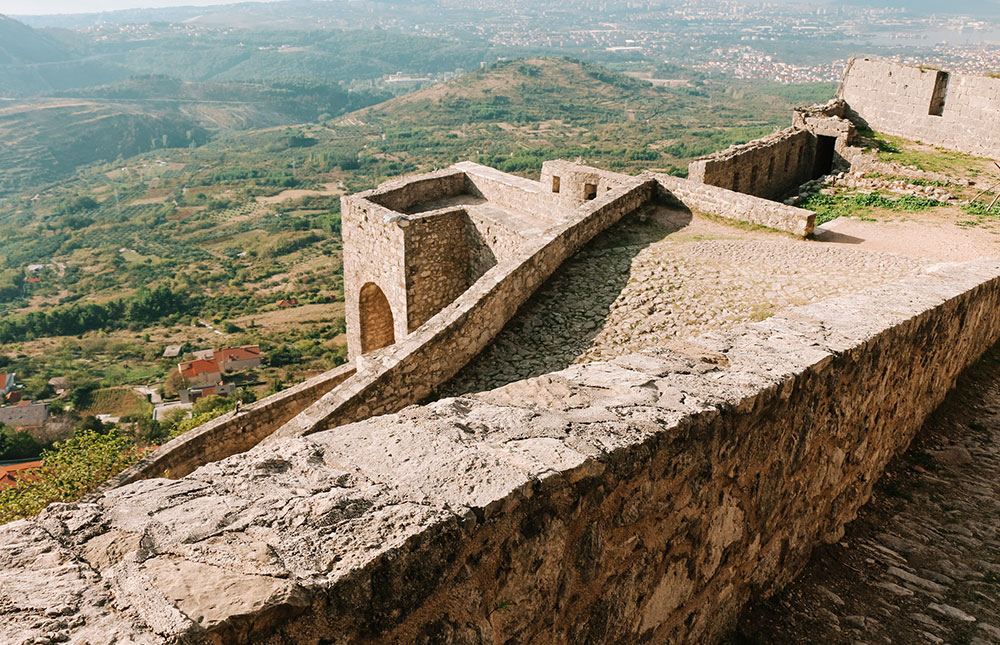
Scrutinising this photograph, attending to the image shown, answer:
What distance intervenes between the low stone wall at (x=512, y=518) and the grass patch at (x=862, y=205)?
8813 millimetres

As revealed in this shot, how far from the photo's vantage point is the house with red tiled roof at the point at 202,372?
58.8 metres

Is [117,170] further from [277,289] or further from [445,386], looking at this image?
[445,386]

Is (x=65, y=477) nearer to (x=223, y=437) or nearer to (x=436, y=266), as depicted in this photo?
(x=223, y=437)

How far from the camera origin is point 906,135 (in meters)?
15.5

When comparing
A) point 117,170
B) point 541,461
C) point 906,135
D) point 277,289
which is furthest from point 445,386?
point 117,170

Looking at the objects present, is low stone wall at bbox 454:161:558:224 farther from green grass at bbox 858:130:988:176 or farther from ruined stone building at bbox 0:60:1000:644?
ruined stone building at bbox 0:60:1000:644

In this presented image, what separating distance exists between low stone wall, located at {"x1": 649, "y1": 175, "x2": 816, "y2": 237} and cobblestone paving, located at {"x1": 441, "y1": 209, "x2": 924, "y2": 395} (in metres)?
0.50

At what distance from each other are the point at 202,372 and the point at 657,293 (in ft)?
193

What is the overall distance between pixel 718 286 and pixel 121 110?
731ft

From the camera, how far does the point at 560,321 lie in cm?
779

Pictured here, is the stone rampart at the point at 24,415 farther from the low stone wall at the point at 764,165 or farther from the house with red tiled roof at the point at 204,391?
→ the low stone wall at the point at 764,165

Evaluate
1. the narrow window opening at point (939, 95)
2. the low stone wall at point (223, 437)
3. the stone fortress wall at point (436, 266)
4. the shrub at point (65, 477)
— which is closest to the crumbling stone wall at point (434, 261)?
the stone fortress wall at point (436, 266)

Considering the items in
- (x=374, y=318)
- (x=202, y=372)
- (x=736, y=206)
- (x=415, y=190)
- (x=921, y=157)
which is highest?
(x=921, y=157)

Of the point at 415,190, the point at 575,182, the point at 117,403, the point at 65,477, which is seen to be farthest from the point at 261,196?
the point at 575,182
